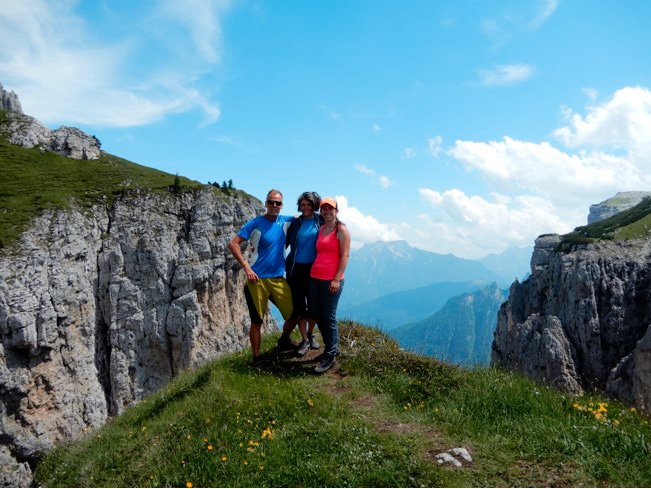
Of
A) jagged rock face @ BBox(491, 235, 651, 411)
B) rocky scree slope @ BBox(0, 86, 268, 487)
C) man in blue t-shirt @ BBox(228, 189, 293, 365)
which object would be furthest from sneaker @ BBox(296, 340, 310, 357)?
jagged rock face @ BBox(491, 235, 651, 411)

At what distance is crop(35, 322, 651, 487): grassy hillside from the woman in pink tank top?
1.62 m

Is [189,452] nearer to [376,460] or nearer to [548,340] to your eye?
[376,460]

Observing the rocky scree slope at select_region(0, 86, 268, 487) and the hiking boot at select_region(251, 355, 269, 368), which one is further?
the rocky scree slope at select_region(0, 86, 268, 487)

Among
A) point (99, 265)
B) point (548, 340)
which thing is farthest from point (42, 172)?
point (548, 340)

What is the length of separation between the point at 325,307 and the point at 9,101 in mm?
135916

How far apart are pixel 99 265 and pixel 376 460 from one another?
54.5 m

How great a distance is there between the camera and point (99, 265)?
52375 millimetres

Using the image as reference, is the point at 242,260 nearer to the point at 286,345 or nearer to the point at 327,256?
the point at 327,256

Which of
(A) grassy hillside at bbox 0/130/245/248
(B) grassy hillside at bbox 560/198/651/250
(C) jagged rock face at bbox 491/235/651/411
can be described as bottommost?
(C) jagged rock face at bbox 491/235/651/411

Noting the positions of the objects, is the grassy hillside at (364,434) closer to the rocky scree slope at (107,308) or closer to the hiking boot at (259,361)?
the hiking boot at (259,361)

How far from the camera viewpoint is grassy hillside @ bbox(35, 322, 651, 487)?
19.1ft

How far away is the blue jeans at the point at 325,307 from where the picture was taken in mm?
9609

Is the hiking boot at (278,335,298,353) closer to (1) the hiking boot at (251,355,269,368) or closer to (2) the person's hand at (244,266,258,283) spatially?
(1) the hiking boot at (251,355,269,368)

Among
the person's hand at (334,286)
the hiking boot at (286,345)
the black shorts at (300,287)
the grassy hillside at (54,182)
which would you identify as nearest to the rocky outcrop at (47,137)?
the grassy hillside at (54,182)
